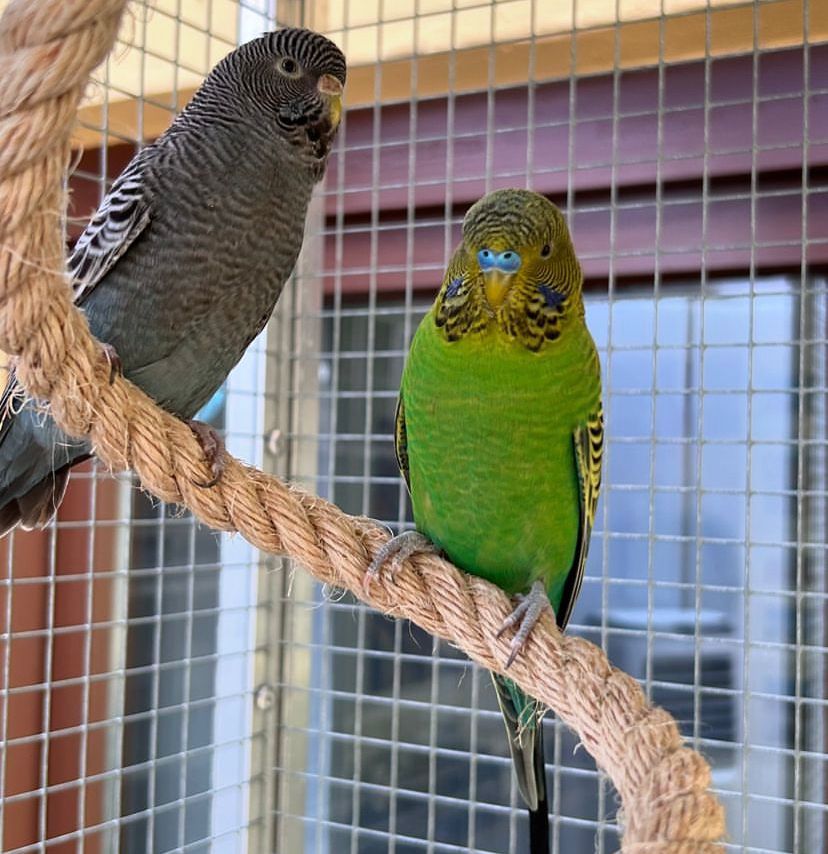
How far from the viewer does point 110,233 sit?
0.86m

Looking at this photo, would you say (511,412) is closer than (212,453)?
No

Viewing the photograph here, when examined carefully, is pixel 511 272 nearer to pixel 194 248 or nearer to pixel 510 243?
pixel 510 243

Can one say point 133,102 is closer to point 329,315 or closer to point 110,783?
point 329,315

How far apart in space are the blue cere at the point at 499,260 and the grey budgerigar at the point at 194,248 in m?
0.25

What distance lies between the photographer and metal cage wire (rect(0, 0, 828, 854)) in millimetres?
1194

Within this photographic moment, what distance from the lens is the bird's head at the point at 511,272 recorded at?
2.74 ft

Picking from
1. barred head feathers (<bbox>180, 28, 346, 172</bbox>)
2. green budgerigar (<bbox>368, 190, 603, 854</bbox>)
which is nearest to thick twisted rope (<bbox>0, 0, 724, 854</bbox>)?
green budgerigar (<bbox>368, 190, 603, 854</bbox>)

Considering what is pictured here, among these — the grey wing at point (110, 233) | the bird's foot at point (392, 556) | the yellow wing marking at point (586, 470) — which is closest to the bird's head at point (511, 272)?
the yellow wing marking at point (586, 470)

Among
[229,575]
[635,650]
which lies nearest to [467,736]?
[635,650]

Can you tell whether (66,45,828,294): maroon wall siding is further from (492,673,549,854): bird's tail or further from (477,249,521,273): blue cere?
(492,673,549,854): bird's tail

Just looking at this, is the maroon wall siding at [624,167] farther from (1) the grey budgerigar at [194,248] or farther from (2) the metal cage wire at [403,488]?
(1) the grey budgerigar at [194,248]

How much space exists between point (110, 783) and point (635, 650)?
0.87 meters

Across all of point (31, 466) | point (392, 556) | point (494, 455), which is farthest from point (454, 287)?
point (31, 466)

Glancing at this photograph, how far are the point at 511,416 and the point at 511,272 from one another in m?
0.16
